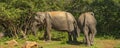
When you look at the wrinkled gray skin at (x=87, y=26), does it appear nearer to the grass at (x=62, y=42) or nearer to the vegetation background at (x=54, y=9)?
the grass at (x=62, y=42)

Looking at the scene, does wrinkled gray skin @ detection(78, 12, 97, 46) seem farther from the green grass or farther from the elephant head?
the elephant head

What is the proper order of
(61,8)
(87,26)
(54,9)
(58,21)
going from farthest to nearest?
(61,8)
(54,9)
(58,21)
(87,26)

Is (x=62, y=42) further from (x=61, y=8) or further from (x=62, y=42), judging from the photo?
(x=61, y=8)

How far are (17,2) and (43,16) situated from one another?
1454 millimetres

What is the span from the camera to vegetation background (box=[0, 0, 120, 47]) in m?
15.6

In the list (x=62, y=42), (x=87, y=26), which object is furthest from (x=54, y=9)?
(x=87, y=26)

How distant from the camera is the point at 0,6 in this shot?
1515 centimetres

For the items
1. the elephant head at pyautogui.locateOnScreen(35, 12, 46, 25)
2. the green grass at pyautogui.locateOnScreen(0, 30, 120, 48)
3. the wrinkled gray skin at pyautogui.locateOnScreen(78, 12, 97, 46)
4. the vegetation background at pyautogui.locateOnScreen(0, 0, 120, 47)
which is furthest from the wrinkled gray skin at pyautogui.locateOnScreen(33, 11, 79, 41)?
the wrinkled gray skin at pyautogui.locateOnScreen(78, 12, 97, 46)

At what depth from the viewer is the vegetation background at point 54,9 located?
15623mm

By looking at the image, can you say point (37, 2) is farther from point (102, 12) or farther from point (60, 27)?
point (102, 12)

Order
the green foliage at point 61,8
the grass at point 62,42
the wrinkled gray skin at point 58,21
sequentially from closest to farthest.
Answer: the grass at point 62,42 → the wrinkled gray skin at point 58,21 → the green foliage at point 61,8

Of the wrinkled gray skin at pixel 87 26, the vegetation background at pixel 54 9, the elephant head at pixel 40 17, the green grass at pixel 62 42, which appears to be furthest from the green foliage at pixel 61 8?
the wrinkled gray skin at pixel 87 26

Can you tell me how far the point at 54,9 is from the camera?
57.8 feet

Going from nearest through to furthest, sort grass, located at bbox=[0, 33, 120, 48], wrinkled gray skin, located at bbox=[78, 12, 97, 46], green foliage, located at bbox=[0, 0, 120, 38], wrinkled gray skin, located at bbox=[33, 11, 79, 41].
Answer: wrinkled gray skin, located at bbox=[78, 12, 97, 46]
grass, located at bbox=[0, 33, 120, 48]
wrinkled gray skin, located at bbox=[33, 11, 79, 41]
green foliage, located at bbox=[0, 0, 120, 38]
